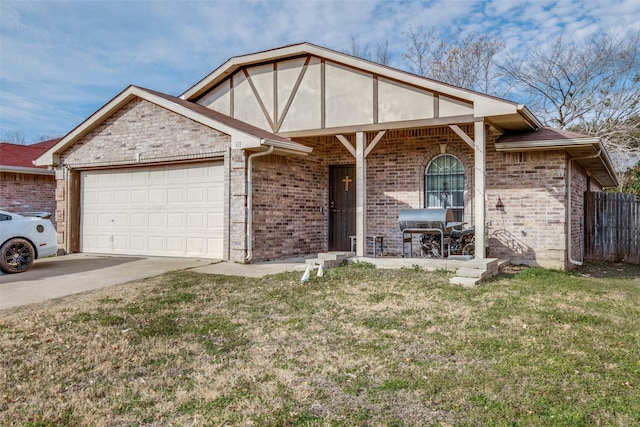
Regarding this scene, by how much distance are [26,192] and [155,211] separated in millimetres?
6696

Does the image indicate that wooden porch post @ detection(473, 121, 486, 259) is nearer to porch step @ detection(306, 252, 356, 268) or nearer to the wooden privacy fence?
porch step @ detection(306, 252, 356, 268)

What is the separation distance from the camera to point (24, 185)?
14.5 meters

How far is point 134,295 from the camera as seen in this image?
6477mm

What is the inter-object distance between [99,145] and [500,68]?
2011cm

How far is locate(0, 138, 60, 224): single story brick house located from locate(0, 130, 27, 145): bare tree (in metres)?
30.7

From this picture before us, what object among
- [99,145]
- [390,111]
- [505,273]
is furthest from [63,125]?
[505,273]

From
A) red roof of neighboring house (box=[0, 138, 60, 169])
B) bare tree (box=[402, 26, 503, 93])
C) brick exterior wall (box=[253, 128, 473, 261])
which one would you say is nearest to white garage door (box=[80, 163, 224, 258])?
brick exterior wall (box=[253, 128, 473, 261])

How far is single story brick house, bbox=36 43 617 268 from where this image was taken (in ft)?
→ 30.2

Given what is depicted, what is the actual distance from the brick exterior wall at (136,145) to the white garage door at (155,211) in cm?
31

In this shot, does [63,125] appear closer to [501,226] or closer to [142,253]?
[142,253]

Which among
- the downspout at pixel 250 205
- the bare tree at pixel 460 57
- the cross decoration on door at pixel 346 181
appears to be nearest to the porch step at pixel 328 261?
the downspout at pixel 250 205

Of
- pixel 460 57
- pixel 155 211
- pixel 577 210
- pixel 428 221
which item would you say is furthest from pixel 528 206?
pixel 460 57

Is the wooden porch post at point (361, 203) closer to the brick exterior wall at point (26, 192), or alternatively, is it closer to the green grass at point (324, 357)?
the green grass at point (324, 357)

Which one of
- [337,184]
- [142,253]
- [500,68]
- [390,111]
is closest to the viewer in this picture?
[390,111]
